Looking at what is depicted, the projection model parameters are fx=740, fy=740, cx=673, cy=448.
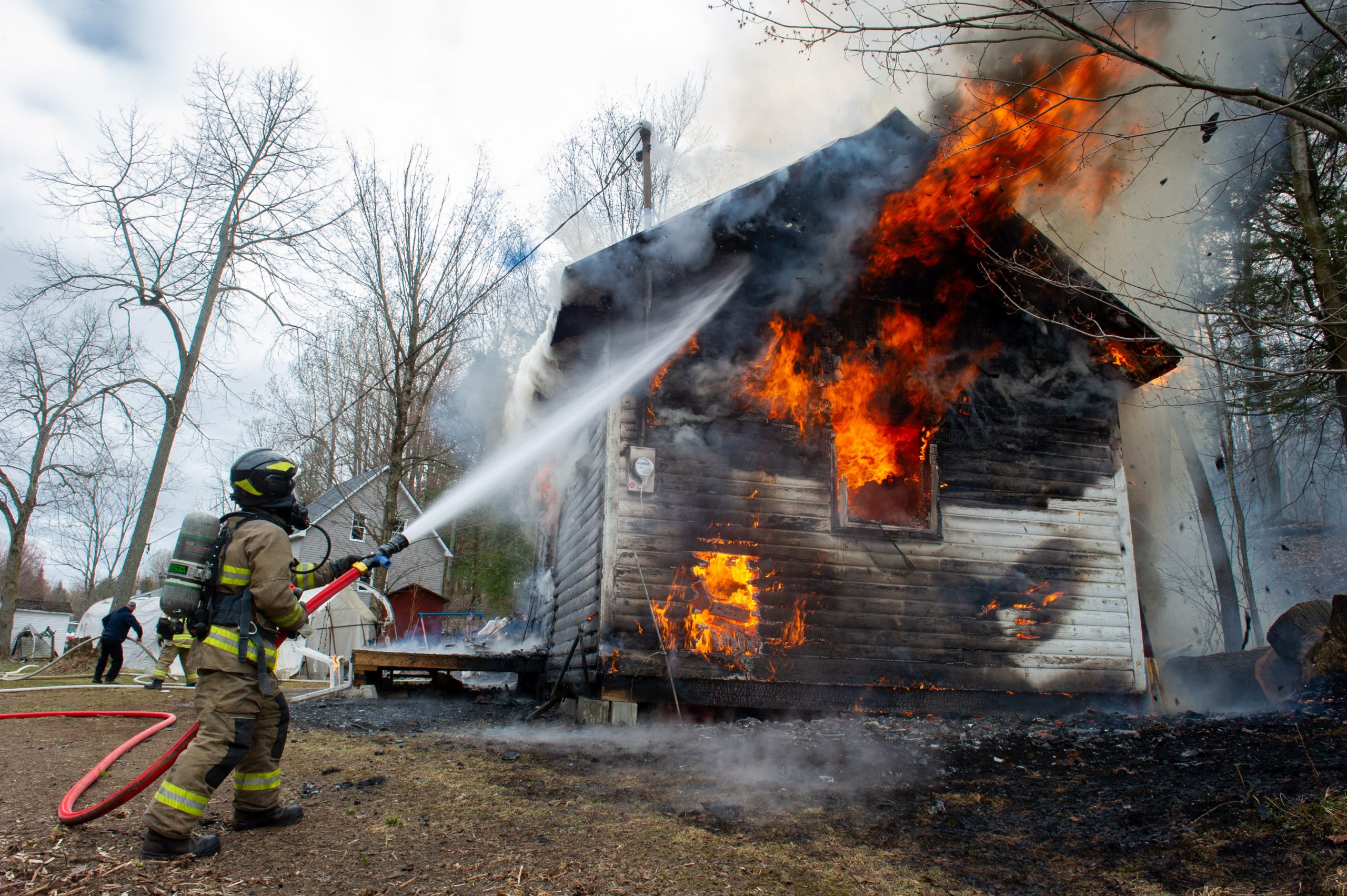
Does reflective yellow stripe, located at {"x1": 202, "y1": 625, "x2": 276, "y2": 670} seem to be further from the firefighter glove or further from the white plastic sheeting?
the white plastic sheeting

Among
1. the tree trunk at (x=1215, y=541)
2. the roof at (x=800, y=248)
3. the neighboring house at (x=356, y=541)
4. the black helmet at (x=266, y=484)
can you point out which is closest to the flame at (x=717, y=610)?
the roof at (x=800, y=248)

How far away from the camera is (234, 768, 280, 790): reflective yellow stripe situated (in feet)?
11.6

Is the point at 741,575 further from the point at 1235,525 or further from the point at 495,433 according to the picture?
the point at 1235,525

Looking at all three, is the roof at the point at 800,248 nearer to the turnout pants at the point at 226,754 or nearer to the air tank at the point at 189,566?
the air tank at the point at 189,566

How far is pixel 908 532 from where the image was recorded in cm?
805

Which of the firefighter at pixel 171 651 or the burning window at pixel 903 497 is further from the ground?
the burning window at pixel 903 497

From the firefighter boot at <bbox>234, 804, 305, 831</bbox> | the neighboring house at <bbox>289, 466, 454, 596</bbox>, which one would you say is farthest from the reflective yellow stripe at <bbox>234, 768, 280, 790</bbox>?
the neighboring house at <bbox>289, 466, 454, 596</bbox>

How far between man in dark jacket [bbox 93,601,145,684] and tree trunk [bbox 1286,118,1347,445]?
52.6 ft

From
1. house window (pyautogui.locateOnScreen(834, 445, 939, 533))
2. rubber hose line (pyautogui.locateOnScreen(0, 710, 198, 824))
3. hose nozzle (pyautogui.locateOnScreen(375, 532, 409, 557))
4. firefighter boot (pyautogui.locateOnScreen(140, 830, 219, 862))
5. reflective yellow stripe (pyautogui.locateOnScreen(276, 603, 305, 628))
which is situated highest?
house window (pyautogui.locateOnScreen(834, 445, 939, 533))

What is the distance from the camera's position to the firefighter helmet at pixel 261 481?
3818 millimetres

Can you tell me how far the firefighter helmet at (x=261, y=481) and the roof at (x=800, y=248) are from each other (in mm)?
4313

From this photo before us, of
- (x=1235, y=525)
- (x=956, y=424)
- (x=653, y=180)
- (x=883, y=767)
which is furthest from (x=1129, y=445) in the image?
(x=653, y=180)

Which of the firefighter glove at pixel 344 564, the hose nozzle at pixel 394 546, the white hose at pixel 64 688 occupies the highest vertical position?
the hose nozzle at pixel 394 546

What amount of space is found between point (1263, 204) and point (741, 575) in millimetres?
8797
